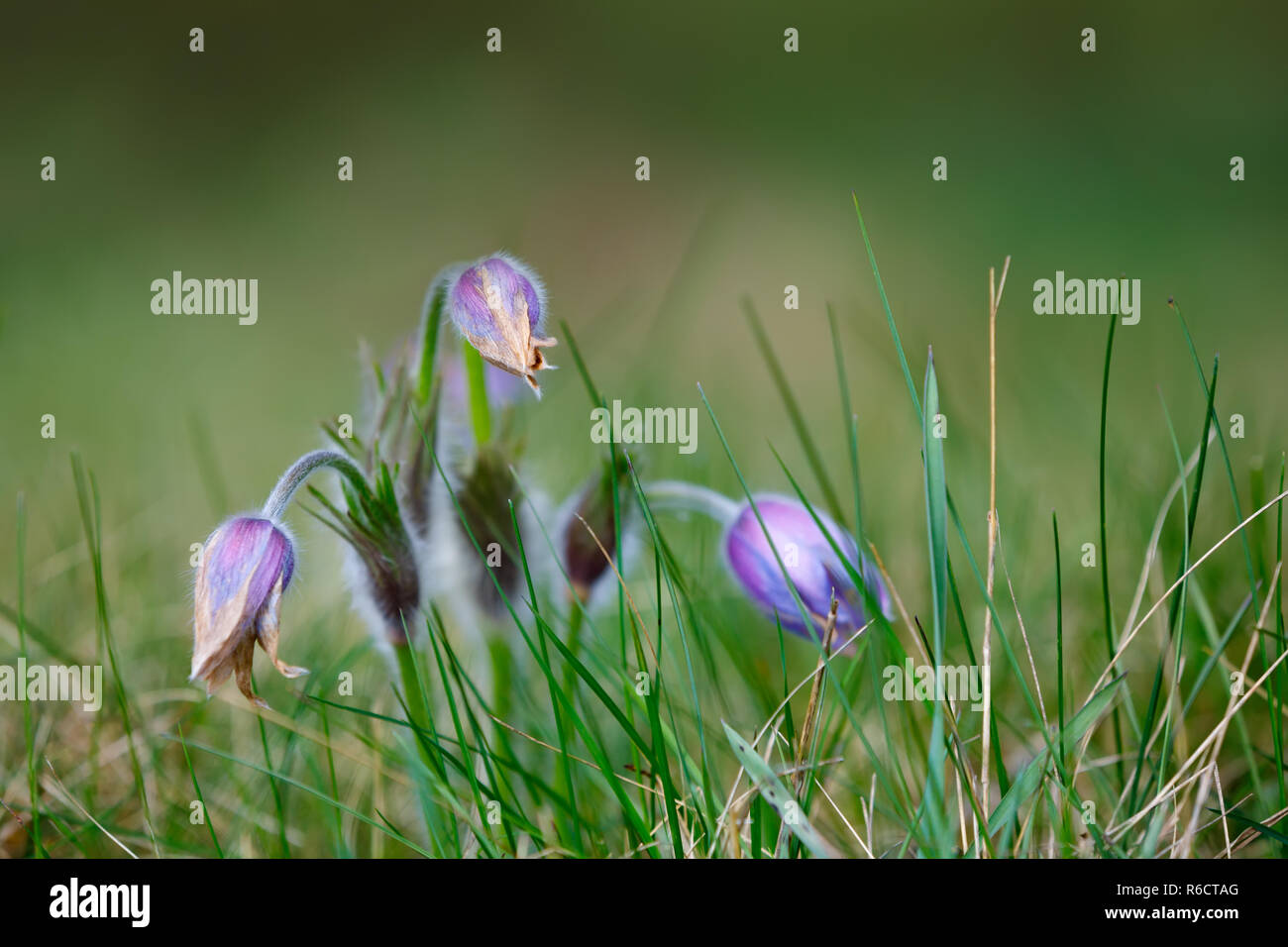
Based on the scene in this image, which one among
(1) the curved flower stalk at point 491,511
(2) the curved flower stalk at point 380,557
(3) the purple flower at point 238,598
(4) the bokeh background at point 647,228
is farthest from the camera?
(4) the bokeh background at point 647,228

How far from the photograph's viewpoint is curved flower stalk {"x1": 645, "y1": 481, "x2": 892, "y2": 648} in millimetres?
985

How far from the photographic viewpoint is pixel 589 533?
3.39 ft

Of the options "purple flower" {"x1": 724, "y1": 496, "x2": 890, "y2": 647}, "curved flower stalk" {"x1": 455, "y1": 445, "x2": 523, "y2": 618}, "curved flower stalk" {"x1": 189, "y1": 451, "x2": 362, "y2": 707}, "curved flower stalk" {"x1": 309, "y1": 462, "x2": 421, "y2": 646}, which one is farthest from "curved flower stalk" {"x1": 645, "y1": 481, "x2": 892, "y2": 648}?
"curved flower stalk" {"x1": 189, "y1": 451, "x2": 362, "y2": 707}

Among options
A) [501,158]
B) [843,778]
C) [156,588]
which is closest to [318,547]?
[156,588]

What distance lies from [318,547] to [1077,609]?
112 cm

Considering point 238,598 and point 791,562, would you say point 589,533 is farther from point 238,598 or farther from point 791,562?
point 238,598

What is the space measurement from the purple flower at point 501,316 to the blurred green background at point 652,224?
718 millimetres

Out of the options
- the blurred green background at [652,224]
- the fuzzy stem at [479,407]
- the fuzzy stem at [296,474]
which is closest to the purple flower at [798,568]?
the fuzzy stem at [479,407]

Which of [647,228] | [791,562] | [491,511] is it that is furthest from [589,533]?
[647,228]

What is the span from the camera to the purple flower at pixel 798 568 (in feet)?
3.23

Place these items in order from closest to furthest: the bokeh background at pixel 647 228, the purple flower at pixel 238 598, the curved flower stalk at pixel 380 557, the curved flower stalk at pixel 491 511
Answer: the purple flower at pixel 238 598
the curved flower stalk at pixel 380 557
the curved flower stalk at pixel 491 511
the bokeh background at pixel 647 228

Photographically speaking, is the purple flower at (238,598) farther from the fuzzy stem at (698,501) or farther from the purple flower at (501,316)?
the fuzzy stem at (698,501)

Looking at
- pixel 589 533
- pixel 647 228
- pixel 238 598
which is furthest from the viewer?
pixel 647 228
